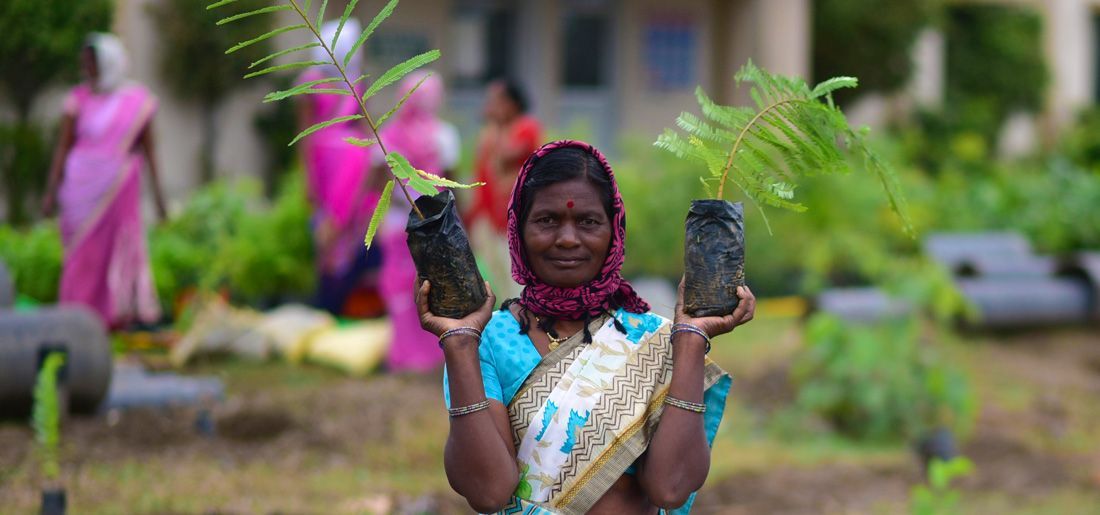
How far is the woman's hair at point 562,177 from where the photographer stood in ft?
8.50

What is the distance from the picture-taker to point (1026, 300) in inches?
408

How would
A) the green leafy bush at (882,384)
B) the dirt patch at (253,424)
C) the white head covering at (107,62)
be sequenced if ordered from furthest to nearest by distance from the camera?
the white head covering at (107,62) → the green leafy bush at (882,384) → the dirt patch at (253,424)

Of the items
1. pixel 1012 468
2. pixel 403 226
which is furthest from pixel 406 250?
pixel 1012 468

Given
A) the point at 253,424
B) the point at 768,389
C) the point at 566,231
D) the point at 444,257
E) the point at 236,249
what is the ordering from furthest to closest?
the point at 236,249, the point at 768,389, the point at 253,424, the point at 566,231, the point at 444,257

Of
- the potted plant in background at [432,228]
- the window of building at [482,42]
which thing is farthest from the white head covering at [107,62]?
the window of building at [482,42]

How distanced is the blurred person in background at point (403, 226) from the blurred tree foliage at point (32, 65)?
2781mm

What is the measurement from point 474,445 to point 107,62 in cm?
599

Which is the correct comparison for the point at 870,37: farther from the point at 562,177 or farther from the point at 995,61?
the point at 562,177

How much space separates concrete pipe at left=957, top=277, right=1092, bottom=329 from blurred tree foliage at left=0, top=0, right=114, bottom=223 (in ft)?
23.6

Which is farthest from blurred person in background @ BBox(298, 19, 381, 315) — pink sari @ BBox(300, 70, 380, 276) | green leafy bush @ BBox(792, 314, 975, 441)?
green leafy bush @ BBox(792, 314, 975, 441)

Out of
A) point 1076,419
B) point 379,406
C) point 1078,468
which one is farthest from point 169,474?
point 1076,419

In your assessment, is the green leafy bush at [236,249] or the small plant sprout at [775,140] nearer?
the small plant sprout at [775,140]

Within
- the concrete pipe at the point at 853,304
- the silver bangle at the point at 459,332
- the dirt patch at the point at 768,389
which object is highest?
the silver bangle at the point at 459,332

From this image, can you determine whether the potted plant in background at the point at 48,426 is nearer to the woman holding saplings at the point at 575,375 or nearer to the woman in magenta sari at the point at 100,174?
the woman in magenta sari at the point at 100,174
